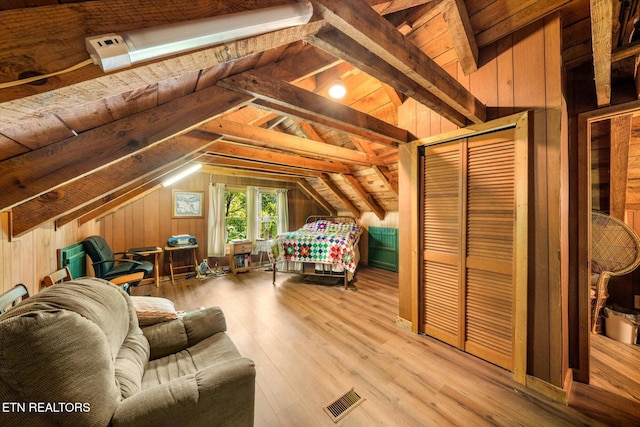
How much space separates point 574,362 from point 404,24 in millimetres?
3084

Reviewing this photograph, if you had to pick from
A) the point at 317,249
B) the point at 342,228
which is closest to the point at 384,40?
the point at 317,249

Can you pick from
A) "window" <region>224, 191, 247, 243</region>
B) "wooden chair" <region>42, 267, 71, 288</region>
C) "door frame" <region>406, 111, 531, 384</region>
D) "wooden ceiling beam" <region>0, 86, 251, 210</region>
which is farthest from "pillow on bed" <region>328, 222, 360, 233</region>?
"wooden chair" <region>42, 267, 71, 288</region>

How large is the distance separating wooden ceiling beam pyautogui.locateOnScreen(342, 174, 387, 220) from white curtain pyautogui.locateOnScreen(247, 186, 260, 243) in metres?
2.28

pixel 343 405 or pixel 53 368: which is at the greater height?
pixel 53 368

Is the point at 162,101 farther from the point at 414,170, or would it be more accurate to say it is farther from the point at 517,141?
the point at 517,141

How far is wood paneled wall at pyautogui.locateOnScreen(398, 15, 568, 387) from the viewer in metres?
1.54

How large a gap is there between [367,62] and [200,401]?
1723mm

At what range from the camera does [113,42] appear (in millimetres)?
435

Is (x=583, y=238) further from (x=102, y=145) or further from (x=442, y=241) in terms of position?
(x=102, y=145)

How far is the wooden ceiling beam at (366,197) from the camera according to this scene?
4.61 meters

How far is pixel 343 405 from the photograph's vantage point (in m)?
1.52

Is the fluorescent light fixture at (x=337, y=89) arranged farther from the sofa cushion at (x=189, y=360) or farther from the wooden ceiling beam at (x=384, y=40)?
the sofa cushion at (x=189, y=360)

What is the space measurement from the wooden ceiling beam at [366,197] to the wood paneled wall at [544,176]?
9.65ft

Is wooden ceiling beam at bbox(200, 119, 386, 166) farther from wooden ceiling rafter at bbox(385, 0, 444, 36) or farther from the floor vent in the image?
the floor vent
